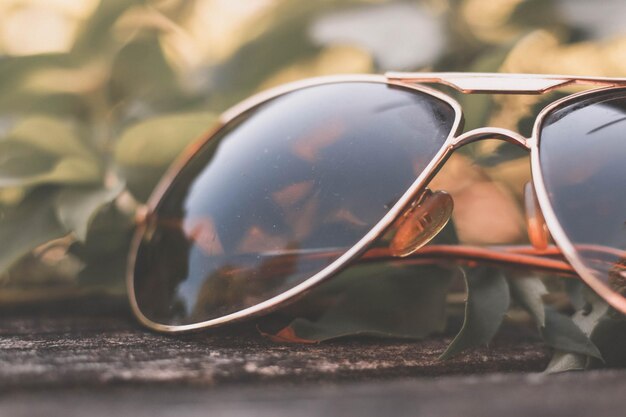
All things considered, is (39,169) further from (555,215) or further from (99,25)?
(555,215)

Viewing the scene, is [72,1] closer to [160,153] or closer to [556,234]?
[160,153]

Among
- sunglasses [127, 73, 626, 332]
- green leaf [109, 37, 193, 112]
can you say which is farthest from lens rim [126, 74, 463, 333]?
green leaf [109, 37, 193, 112]

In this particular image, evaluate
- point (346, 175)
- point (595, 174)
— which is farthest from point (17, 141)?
point (595, 174)

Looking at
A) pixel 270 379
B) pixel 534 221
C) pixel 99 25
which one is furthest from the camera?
pixel 99 25

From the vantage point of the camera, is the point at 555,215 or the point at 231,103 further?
the point at 231,103

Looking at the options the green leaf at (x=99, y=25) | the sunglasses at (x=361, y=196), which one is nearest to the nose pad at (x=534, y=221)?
the sunglasses at (x=361, y=196)

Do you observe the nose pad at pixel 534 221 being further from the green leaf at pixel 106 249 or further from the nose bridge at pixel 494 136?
the green leaf at pixel 106 249

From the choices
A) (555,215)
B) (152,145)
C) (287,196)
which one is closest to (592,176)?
(555,215)
